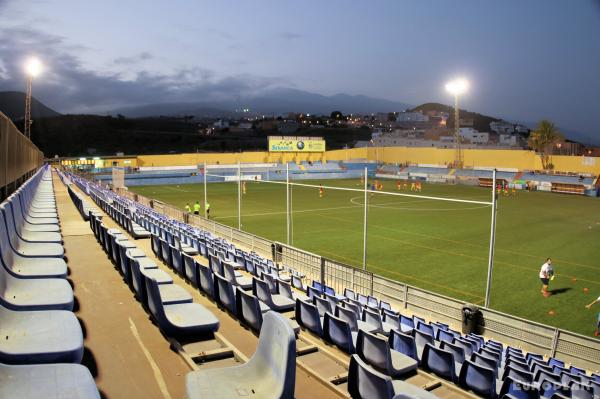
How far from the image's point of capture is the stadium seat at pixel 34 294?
4.00m

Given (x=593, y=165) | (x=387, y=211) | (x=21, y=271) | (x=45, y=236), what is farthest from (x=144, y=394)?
(x=593, y=165)

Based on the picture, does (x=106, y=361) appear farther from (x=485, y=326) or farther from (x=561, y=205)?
(x=561, y=205)

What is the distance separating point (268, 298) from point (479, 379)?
342 centimetres

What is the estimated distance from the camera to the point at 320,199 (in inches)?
1853

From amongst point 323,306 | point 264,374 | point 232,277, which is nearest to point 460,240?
point 323,306

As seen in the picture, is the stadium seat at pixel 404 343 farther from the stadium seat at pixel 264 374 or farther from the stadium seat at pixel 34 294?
the stadium seat at pixel 34 294

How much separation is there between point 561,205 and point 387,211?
65.0ft

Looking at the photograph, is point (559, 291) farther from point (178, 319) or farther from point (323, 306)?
point (178, 319)

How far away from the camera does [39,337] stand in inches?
129

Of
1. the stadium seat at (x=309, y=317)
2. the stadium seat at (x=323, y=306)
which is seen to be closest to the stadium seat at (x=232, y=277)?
the stadium seat at (x=323, y=306)

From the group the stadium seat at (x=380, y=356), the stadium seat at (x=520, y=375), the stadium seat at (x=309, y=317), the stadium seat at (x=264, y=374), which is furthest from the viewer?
the stadium seat at (x=520, y=375)

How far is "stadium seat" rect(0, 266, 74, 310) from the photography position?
13.1ft

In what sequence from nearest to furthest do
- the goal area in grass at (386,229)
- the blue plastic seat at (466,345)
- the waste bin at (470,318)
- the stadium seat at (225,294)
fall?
1. the stadium seat at (225,294)
2. the blue plastic seat at (466,345)
3. the waste bin at (470,318)
4. the goal area in grass at (386,229)

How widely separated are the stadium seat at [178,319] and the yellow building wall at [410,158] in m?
64.3
